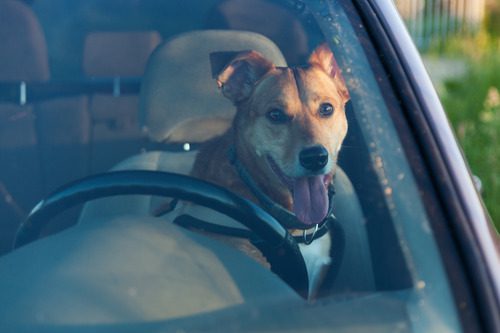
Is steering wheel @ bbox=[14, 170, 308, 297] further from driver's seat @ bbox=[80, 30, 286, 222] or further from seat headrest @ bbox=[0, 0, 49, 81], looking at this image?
seat headrest @ bbox=[0, 0, 49, 81]

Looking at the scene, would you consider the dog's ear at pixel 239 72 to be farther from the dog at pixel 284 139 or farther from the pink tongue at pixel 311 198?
the pink tongue at pixel 311 198

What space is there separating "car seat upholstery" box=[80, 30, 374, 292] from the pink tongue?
0.03 meters

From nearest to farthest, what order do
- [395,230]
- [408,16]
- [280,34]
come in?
[395,230], [280,34], [408,16]

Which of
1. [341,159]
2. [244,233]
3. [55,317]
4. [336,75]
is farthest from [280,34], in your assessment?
[55,317]

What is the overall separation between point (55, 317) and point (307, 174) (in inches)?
20.9

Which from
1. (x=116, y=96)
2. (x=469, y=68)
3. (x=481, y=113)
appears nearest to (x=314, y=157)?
(x=116, y=96)

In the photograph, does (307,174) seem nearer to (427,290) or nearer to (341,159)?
(341,159)

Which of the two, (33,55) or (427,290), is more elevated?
(33,55)

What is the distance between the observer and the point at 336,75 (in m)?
1.86

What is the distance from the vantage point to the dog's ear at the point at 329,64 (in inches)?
72.9

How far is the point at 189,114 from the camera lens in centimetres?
192

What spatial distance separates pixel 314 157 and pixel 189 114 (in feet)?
0.97

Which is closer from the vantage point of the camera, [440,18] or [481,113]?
[481,113]

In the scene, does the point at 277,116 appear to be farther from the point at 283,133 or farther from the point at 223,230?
the point at 223,230
